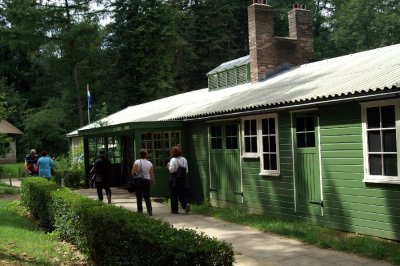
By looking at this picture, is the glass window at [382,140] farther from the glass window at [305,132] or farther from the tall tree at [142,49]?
the tall tree at [142,49]

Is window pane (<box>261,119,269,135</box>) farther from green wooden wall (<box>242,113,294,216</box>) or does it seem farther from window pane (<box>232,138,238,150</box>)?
window pane (<box>232,138,238,150</box>)

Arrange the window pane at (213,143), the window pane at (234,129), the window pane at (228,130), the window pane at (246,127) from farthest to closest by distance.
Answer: the window pane at (213,143), the window pane at (228,130), the window pane at (234,129), the window pane at (246,127)

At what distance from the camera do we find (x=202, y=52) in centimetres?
4619

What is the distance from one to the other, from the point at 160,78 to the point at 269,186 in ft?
103

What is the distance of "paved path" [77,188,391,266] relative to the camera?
24.1ft

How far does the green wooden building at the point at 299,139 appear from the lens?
28.4 ft

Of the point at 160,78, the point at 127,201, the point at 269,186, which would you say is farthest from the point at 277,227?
the point at 160,78

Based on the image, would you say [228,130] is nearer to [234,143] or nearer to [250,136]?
[234,143]

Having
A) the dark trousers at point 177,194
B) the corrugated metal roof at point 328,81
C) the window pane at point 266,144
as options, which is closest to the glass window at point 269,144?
the window pane at point 266,144

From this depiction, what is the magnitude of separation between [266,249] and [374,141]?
292cm

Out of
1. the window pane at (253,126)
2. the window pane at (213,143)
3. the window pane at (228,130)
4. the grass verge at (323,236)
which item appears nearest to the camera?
the grass verge at (323,236)

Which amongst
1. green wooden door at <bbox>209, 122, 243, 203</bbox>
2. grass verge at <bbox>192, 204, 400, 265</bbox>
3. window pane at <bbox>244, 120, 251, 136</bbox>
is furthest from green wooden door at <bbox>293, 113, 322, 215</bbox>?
green wooden door at <bbox>209, 122, 243, 203</bbox>

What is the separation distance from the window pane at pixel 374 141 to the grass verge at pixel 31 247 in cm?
569

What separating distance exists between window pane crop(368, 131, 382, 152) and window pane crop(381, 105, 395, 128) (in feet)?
0.82
